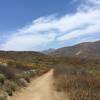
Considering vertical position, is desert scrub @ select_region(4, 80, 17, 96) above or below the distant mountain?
below

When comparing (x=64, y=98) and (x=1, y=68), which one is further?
(x=1, y=68)

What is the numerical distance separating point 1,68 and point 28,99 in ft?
37.1

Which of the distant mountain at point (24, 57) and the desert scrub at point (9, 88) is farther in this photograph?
the distant mountain at point (24, 57)

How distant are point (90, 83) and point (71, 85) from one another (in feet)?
4.98

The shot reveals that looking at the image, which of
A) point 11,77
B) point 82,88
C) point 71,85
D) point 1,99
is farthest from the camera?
point 11,77

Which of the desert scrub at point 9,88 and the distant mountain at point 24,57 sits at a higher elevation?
the distant mountain at point 24,57

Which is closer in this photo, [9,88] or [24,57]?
[9,88]

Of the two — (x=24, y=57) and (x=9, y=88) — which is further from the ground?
(x=24, y=57)

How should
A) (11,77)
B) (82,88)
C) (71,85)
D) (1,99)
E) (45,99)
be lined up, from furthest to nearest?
(11,77)
(71,85)
(82,88)
(45,99)
(1,99)

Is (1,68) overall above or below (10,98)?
above

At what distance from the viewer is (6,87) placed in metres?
22.1

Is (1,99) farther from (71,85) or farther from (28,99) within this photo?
(71,85)

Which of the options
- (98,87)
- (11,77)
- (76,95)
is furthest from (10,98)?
(11,77)

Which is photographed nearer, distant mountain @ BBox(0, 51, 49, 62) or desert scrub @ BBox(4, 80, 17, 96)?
desert scrub @ BBox(4, 80, 17, 96)
